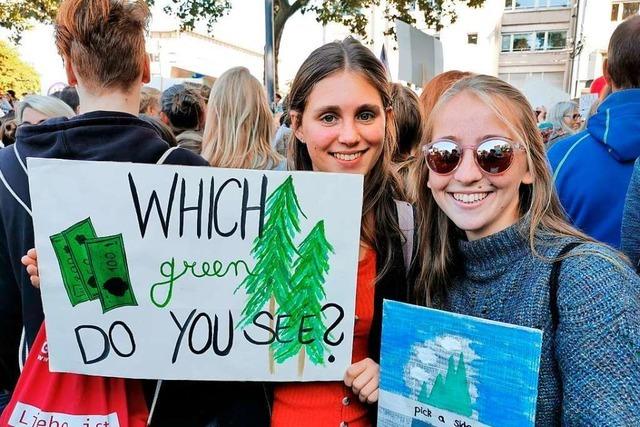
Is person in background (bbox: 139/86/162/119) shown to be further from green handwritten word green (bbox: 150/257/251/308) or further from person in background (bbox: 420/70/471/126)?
green handwritten word green (bbox: 150/257/251/308)

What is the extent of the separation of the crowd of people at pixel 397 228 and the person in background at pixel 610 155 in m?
0.33

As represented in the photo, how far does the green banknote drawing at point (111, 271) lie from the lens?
4.18 feet

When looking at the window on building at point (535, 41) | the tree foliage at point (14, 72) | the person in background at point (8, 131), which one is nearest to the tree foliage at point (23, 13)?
the tree foliage at point (14, 72)

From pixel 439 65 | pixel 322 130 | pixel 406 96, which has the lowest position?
pixel 322 130

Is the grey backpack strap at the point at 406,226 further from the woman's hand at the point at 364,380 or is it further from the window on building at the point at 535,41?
the window on building at the point at 535,41

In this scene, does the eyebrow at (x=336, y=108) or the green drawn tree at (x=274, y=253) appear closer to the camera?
the green drawn tree at (x=274, y=253)

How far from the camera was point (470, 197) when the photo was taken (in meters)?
1.22

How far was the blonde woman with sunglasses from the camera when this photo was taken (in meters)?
0.94

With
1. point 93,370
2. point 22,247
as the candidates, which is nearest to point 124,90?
point 22,247

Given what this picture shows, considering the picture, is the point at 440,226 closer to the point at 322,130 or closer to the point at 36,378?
the point at 322,130

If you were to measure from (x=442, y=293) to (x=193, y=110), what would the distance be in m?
2.65

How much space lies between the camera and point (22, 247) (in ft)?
4.51

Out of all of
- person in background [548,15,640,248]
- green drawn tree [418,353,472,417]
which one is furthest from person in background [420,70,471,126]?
green drawn tree [418,353,472,417]

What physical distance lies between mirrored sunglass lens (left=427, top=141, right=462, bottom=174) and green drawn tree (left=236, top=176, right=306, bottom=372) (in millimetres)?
364
